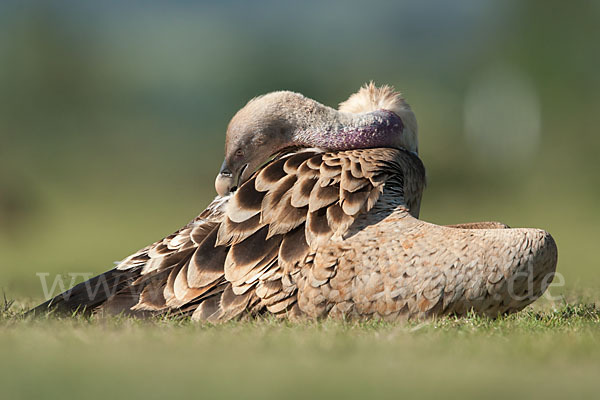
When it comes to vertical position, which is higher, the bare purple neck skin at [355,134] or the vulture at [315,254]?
the bare purple neck skin at [355,134]

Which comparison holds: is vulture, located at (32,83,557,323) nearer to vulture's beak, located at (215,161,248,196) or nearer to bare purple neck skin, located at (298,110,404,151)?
vulture's beak, located at (215,161,248,196)

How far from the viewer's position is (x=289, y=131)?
6840 millimetres

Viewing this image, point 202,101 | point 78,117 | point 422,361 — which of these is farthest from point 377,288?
point 202,101

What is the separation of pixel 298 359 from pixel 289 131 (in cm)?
285

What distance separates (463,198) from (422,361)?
2488 centimetres

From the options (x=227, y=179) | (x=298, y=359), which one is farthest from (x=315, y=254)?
(x=298, y=359)

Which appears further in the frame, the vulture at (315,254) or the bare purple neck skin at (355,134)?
the bare purple neck skin at (355,134)

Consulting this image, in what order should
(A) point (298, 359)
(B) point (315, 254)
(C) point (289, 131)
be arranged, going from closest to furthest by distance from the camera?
(A) point (298, 359) → (B) point (315, 254) → (C) point (289, 131)

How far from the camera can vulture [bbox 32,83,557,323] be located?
217 inches

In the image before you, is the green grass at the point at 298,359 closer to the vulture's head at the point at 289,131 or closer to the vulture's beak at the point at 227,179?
the vulture's beak at the point at 227,179

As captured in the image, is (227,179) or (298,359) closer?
(298,359)

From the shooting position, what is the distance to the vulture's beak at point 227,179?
666cm

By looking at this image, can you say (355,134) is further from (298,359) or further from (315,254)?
(298,359)

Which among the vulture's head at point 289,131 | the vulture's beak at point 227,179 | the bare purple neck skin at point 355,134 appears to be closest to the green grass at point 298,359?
the vulture's beak at point 227,179
